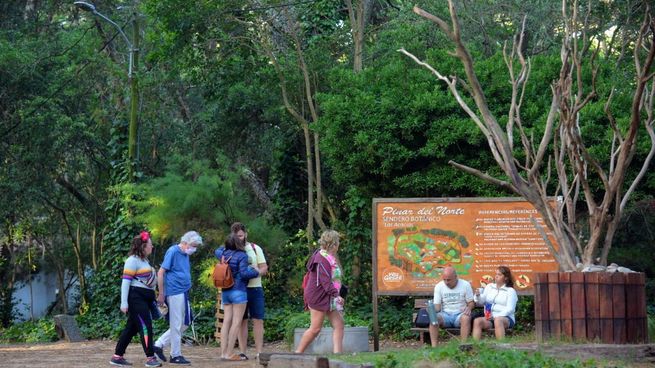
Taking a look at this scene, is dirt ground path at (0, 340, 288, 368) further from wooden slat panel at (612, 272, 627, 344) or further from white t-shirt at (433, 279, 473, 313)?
wooden slat panel at (612, 272, 627, 344)

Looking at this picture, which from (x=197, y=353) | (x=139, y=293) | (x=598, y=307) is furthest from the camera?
(x=197, y=353)

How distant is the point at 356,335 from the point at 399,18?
35.8ft

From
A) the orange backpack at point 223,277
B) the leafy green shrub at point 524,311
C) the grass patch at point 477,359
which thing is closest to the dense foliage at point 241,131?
the leafy green shrub at point 524,311

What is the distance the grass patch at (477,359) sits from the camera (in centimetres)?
972

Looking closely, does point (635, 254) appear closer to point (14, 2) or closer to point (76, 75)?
point (76, 75)

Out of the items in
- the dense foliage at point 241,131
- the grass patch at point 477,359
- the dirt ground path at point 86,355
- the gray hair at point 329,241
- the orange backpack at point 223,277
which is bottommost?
the dirt ground path at point 86,355

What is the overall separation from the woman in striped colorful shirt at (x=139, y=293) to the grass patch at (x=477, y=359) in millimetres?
3997

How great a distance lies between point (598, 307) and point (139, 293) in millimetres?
5775

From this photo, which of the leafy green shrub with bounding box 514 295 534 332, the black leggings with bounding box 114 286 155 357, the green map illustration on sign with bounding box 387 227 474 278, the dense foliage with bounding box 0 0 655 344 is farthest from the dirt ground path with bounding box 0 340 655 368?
the leafy green shrub with bounding box 514 295 534 332

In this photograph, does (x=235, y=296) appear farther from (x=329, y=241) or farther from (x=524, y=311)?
(x=524, y=311)

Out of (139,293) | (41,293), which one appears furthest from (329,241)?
(41,293)

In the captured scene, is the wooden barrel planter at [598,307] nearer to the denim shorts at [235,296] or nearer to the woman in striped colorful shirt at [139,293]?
the denim shorts at [235,296]

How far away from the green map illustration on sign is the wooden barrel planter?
12.6 ft

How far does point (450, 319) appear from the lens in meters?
14.5
